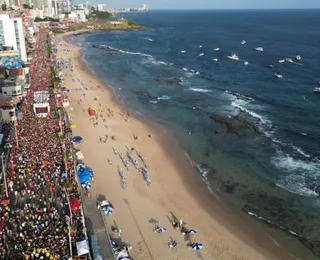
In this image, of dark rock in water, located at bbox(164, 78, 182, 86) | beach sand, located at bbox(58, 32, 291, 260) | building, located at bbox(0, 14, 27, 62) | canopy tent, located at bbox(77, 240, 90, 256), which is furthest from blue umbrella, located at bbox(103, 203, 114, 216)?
building, located at bbox(0, 14, 27, 62)

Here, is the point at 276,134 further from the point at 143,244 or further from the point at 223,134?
the point at 143,244

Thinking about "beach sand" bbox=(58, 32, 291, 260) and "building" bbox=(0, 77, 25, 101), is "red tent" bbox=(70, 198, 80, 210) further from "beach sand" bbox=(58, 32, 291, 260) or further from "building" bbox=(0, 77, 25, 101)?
"building" bbox=(0, 77, 25, 101)

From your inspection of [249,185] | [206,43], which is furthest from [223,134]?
[206,43]

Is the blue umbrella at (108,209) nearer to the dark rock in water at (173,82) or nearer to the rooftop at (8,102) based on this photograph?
the rooftop at (8,102)

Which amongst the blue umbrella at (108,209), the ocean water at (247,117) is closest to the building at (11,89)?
the ocean water at (247,117)

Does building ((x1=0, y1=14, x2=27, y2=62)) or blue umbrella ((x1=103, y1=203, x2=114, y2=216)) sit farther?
building ((x1=0, y1=14, x2=27, y2=62))
